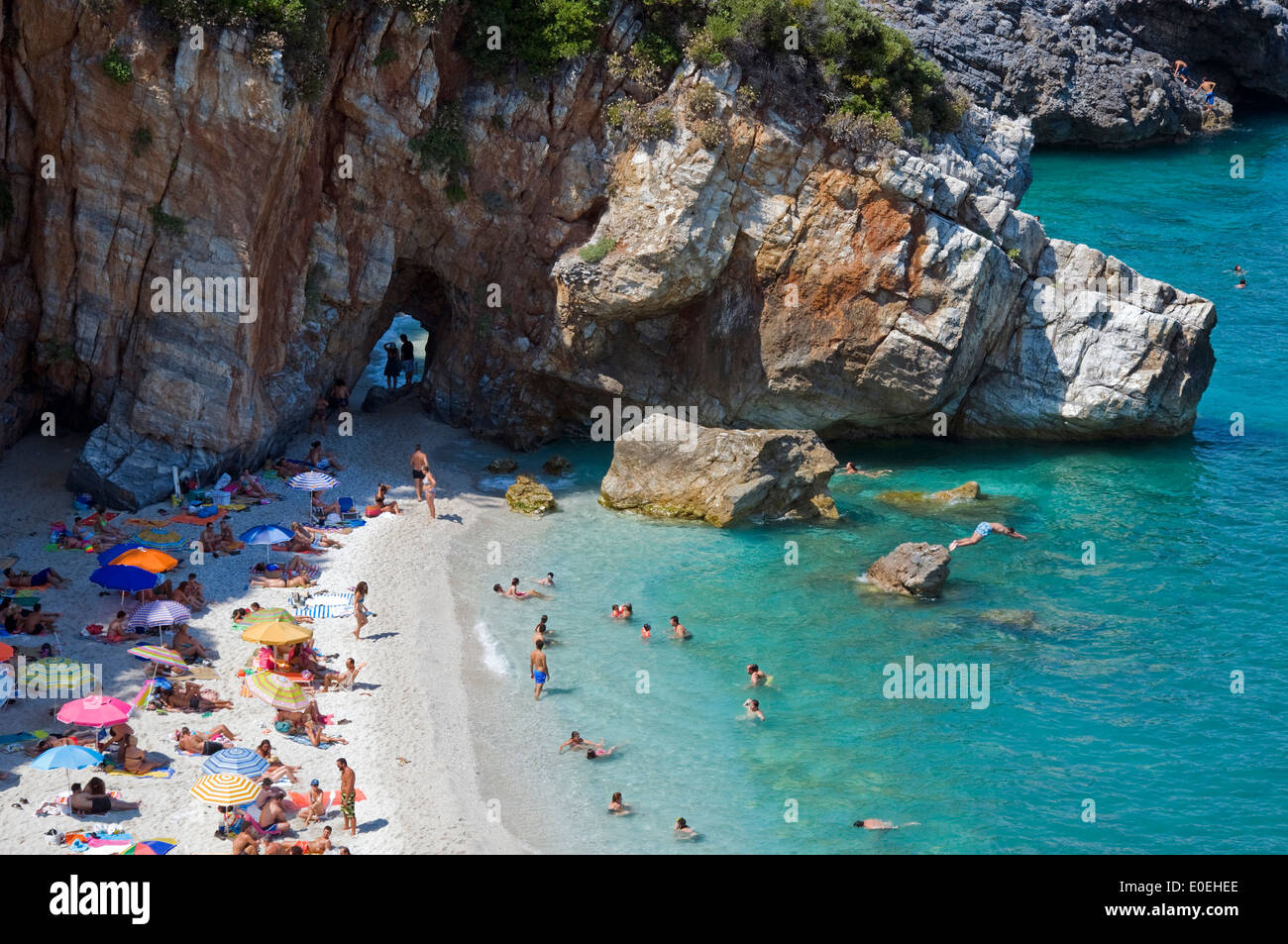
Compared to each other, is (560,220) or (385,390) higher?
(560,220)

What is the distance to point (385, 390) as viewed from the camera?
134 feet

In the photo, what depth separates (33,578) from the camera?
27641 millimetres

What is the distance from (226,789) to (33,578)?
9715 mm

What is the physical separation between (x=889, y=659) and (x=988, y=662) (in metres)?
2.20

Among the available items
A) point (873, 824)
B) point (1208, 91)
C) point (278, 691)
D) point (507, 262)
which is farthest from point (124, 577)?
point (1208, 91)

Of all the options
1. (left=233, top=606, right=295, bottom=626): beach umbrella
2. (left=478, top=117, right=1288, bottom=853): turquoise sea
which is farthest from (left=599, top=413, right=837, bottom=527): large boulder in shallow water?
(left=233, top=606, right=295, bottom=626): beach umbrella

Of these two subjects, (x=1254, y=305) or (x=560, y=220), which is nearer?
(x=560, y=220)

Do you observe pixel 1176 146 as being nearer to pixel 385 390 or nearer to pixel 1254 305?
pixel 1254 305

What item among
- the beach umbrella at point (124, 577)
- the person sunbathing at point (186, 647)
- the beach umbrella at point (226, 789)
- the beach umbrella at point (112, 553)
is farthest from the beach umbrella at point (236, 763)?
the beach umbrella at point (112, 553)

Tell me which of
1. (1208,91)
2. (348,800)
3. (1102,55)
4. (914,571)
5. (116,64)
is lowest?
(348,800)

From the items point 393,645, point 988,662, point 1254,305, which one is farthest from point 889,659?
point 1254,305

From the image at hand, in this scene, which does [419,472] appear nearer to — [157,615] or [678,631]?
[678,631]

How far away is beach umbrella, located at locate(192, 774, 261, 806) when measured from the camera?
20844 mm

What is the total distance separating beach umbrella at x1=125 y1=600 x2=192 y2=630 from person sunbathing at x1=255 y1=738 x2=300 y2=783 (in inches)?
166
